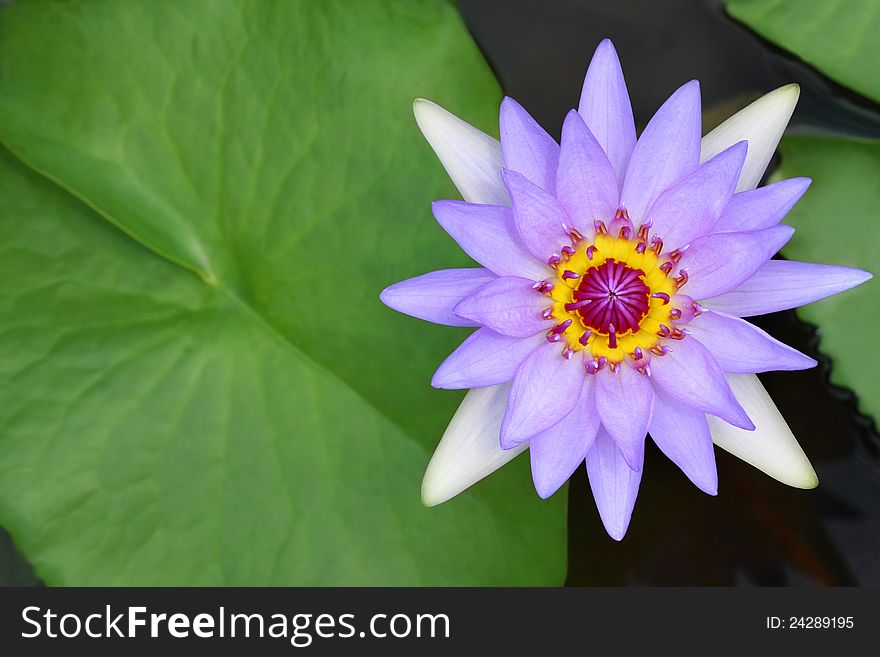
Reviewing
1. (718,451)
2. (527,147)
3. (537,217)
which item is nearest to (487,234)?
(537,217)

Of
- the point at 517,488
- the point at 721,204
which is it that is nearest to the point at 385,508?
the point at 517,488

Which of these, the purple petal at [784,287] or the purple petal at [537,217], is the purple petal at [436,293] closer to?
the purple petal at [537,217]

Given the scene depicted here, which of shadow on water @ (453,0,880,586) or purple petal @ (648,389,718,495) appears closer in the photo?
purple petal @ (648,389,718,495)

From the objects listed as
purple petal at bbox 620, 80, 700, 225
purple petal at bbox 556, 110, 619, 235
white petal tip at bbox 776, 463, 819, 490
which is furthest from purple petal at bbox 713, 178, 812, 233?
white petal tip at bbox 776, 463, 819, 490

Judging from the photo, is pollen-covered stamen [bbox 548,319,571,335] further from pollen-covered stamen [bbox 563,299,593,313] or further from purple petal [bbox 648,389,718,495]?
purple petal [bbox 648,389,718,495]

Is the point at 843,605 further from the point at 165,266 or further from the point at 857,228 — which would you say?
the point at 165,266

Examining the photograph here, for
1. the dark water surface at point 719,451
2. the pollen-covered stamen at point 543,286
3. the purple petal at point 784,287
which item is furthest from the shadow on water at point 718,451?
the pollen-covered stamen at point 543,286
